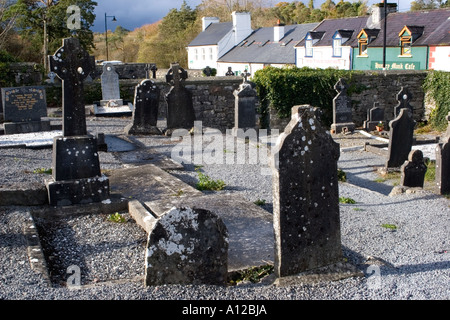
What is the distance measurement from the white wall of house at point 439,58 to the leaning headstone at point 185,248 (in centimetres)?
2241

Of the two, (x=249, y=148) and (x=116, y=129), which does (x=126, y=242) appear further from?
(x=116, y=129)

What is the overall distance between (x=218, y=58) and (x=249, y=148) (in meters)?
29.0

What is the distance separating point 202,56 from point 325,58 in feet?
41.8

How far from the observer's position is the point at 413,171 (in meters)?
9.88

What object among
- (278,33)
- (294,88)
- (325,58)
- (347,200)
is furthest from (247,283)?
(278,33)

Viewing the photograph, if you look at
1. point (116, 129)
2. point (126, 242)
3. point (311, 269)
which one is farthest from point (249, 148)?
point (311, 269)

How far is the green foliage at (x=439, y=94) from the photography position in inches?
781

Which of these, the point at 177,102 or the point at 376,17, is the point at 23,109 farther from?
the point at 376,17

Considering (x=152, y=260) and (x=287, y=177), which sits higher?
Result: (x=287, y=177)

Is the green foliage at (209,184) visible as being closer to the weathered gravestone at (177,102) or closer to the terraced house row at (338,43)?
the weathered gravestone at (177,102)

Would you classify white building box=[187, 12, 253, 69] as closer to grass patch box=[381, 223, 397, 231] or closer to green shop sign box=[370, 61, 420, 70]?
green shop sign box=[370, 61, 420, 70]

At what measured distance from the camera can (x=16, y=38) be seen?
3166 cm
